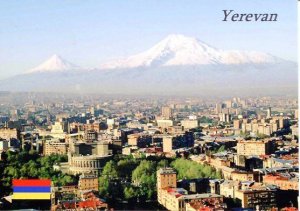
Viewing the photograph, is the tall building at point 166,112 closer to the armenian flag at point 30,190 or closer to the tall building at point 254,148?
the tall building at point 254,148

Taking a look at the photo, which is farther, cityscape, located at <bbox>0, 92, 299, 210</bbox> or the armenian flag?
cityscape, located at <bbox>0, 92, 299, 210</bbox>

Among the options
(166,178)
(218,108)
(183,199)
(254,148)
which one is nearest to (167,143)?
(254,148)

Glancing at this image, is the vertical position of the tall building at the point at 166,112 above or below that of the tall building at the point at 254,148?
above

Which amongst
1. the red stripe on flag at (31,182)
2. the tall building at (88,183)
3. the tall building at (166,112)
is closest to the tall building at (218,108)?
the tall building at (166,112)

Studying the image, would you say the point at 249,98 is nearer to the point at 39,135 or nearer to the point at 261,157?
the point at 261,157

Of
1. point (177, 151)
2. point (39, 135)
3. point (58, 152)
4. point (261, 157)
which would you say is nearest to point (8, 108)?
point (58, 152)

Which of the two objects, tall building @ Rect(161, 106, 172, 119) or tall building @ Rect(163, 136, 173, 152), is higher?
tall building @ Rect(161, 106, 172, 119)

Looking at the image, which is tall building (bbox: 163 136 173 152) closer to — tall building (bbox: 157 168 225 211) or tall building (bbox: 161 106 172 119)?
tall building (bbox: 161 106 172 119)

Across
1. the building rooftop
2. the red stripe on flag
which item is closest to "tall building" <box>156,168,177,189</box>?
the building rooftop

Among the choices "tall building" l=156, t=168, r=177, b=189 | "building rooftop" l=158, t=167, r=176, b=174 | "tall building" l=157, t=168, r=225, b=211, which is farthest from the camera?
"building rooftop" l=158, t=167, r=176, b=174
